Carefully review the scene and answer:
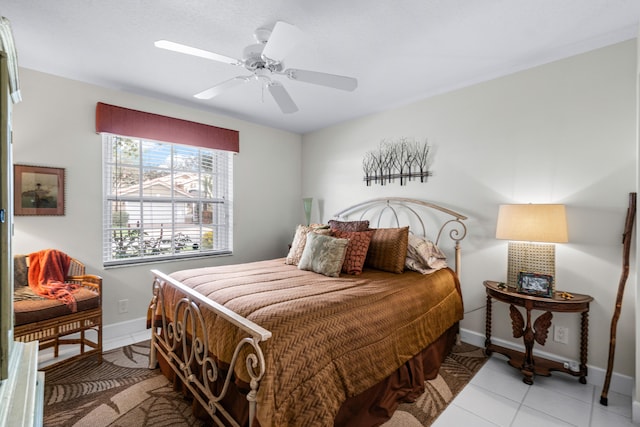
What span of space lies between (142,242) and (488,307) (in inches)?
140

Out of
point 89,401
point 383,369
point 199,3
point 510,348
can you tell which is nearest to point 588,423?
point 510,348

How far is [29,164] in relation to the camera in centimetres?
263

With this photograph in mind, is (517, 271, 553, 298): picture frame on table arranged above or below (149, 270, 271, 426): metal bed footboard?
above

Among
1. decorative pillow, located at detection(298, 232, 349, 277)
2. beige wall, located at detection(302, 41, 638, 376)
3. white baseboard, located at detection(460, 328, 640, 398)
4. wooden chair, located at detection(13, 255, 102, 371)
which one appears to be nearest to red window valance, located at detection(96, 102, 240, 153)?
wooden chair, located at detection(13, 255, 102, 371)

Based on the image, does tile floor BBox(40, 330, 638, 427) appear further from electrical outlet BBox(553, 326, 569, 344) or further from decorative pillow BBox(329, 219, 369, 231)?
decorative pillow BBox(329, 219, 369, 231)

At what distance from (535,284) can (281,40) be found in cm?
248

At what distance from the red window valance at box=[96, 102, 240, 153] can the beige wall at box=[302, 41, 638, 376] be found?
7.19 ft

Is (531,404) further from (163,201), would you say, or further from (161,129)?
(161,129)

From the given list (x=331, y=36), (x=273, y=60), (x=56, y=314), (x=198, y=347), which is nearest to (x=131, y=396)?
(x=198, y=347)

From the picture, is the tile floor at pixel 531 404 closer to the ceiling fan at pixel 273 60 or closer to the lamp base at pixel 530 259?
the lamp base at pixel 530 259

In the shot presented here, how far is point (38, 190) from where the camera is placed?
266 cm

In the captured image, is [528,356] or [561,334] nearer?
[528,356]

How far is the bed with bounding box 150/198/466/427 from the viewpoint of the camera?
4.57 feet

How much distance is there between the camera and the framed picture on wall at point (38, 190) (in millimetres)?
2590
